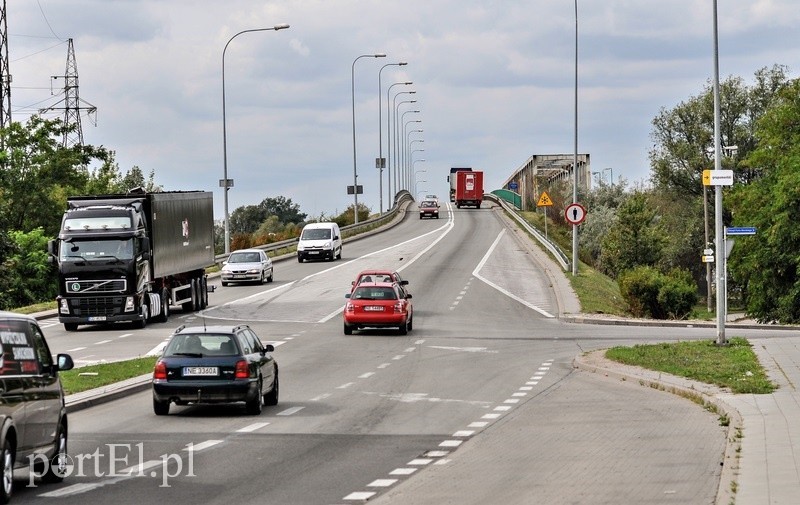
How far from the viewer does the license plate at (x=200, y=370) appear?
19984 mm

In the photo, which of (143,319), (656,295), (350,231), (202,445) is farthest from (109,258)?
(350,231)

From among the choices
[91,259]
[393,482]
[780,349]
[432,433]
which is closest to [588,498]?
Result: [393,482]

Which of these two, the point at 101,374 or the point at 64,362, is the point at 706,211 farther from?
the point at 64,362

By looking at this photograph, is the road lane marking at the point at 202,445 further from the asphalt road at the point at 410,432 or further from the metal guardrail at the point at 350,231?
the metal guardrail at the point at 350,231

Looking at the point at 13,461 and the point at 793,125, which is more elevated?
the point at 793,125

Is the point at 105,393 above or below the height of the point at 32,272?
below

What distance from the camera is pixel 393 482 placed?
14.1m

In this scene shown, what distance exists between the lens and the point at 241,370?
2009cm

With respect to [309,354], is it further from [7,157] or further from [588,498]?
[7,157]

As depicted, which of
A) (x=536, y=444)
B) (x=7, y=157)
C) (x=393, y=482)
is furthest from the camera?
(x=7, y=157)

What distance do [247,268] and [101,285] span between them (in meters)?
19.0

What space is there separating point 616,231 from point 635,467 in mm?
87922

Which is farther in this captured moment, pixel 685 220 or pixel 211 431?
pixel 685 220

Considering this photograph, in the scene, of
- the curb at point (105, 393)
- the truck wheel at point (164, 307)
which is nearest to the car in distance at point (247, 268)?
the truck wheel at point (164, 307)
